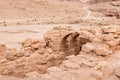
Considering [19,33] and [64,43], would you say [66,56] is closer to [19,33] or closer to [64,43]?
[64,43]

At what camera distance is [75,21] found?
46.6 meters

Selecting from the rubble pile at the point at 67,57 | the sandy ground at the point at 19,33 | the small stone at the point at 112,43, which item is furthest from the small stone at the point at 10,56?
the sandy ground at the point at 19,33

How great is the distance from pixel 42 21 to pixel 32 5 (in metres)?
9.29

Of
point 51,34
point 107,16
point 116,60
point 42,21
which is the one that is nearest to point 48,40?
point 51,34

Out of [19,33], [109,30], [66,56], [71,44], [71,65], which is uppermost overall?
[109,30]

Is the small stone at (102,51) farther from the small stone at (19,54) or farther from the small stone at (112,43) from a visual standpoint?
the small stone at (19,54)

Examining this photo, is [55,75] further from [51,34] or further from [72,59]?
[51,34]

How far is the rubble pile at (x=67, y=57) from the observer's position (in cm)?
995

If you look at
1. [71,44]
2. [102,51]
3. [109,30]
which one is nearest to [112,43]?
[102,51]

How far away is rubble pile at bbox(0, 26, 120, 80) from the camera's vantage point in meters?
9.95

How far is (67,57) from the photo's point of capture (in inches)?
491

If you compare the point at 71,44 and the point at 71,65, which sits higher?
the point at 71,65

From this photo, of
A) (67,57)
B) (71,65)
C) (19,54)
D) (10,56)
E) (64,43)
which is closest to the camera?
(71,65)

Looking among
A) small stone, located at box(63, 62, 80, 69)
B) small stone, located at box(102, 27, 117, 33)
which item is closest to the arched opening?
small stone, located at box(102, 27, 117, 33)
